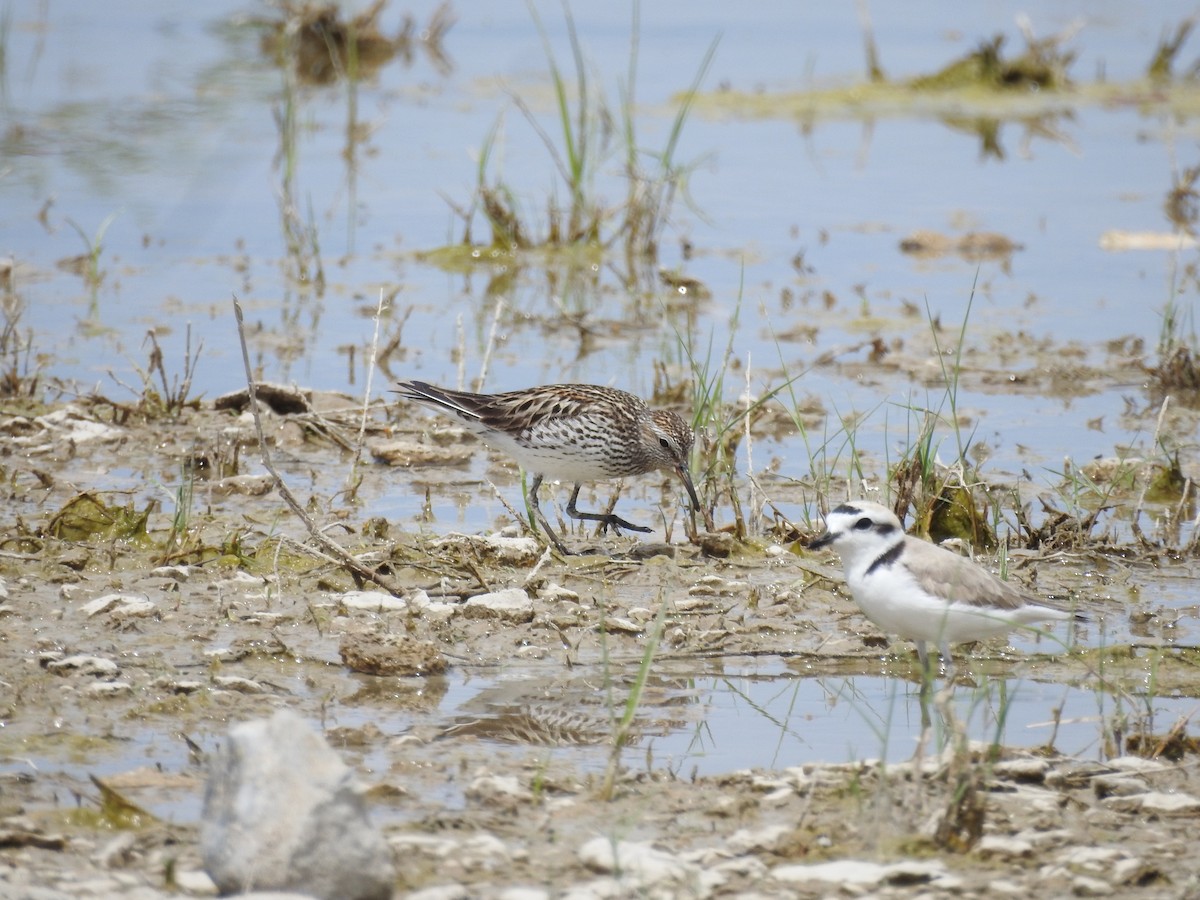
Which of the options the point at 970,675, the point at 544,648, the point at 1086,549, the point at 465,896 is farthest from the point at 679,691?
the point at 1086,549

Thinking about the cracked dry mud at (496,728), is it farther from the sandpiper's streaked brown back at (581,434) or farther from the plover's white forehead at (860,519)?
the plover's white forehead at (860,519)

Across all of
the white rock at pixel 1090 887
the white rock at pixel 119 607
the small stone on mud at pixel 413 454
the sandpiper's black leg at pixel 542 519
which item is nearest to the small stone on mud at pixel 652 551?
the sandpiper's black leg at pixel 542 519

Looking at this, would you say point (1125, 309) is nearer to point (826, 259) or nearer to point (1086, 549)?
point (826, 259)

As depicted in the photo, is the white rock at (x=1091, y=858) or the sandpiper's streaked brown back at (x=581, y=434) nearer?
the white rock at (x=1091, y=858)

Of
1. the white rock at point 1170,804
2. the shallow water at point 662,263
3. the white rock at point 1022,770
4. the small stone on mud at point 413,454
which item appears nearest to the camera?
the white rock at point 1170,804

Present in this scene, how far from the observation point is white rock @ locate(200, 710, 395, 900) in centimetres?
479

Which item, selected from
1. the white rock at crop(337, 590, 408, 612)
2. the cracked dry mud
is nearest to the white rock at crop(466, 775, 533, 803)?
the cracked dry mud

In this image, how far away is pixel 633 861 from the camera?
5141mm

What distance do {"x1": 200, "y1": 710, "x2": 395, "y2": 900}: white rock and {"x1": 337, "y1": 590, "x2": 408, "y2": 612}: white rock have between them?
2737 millimetres

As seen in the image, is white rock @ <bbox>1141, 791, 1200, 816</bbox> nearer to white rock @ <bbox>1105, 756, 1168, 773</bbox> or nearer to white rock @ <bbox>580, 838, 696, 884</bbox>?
white rock @ <bbox>1105, 756, 1168, 773</bbox>

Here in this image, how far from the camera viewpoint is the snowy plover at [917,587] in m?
6.56

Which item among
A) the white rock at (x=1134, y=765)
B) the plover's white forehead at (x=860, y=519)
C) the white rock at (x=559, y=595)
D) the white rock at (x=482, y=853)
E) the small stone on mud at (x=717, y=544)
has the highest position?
the plover's white forehead at (x=860, y=519)

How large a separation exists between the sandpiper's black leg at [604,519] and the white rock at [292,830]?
14.0 ft

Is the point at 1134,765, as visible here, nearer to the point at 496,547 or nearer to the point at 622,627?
the point at 622,627
